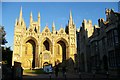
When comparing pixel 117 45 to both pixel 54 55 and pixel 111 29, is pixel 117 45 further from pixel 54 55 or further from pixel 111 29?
pixel 54 55

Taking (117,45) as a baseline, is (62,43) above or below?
above

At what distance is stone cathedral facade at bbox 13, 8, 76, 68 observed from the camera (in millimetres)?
75375

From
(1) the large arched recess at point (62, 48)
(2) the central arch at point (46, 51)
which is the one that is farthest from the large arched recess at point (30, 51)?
(1) the large arched recess at point (62, 48)

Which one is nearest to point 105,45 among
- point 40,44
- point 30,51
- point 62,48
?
point 40,44

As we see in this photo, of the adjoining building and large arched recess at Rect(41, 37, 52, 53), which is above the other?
large arched recess at Rect(41, 37, 52, 53)

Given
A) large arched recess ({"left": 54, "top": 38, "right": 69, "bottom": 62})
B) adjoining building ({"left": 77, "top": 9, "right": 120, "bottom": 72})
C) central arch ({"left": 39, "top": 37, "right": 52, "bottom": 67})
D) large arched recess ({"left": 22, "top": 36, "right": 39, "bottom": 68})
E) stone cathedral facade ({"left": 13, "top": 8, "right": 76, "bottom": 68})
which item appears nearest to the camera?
adjoining building ({"left": 77, "top": 9, "right": 120, "bottom": 72})

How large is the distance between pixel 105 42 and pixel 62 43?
183ft

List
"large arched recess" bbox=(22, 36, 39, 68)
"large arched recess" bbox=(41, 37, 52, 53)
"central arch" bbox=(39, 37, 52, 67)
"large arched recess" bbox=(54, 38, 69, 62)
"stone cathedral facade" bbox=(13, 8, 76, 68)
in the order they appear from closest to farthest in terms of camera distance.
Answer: "central arch" bbox=(39, 37, 52, 67)
"stone cathedral facade" bbox=(13, 8, 76, 68)
"large arched recess" bbox=(22, 36, 39, 68)
"large arched recess" bbox=(41, 37, 52, 53)
"large arched recess" bbox=(54, 38, 69, 62)

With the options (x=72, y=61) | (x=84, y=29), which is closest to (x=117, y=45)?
(x=84, y=29)

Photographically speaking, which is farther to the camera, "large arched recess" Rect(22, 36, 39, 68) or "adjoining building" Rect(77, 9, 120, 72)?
"large arched recess" Rect(22, 36, 39, 68)

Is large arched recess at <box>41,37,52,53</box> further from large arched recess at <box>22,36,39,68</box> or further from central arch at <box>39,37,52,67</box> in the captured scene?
large arched recess at <box>22,36,39,68</box>

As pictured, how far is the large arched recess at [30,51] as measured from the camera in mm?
77125

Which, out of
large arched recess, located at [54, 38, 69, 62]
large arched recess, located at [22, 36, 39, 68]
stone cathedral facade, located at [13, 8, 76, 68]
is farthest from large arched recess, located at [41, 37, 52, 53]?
large arched recess, located at [22, 36, 39, 68]

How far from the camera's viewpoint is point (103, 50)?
1176 inches
